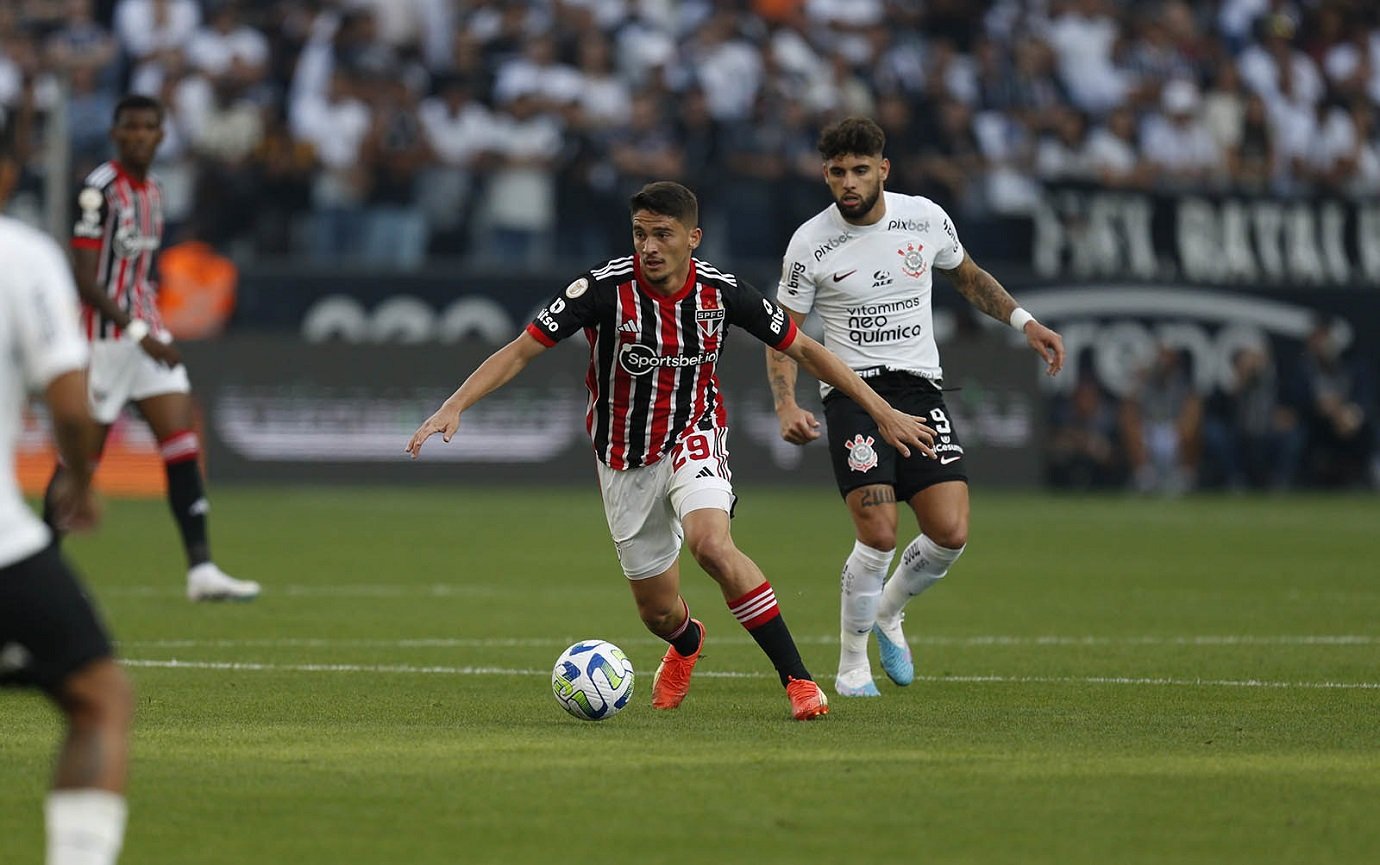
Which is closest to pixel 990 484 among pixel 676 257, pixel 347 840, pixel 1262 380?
pixel 1262 380

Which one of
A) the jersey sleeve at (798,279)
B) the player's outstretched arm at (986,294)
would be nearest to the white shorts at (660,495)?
the jersey sleeve at (798,279)

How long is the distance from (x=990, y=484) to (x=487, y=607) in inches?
494

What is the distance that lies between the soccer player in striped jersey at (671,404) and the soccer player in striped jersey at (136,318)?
409cm

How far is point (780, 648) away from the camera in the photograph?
8.74 meters

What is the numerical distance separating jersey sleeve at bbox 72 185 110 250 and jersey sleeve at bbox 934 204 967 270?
4.95 meters

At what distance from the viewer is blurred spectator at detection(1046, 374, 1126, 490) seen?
25.6m

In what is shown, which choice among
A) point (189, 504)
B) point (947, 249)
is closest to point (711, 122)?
point (189, 504)

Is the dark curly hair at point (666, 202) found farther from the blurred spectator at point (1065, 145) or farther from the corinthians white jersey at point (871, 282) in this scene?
the blurred spectator at point (1065, 145)

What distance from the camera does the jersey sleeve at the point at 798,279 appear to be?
10.1 m

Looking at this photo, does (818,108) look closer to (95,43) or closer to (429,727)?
(95,43)

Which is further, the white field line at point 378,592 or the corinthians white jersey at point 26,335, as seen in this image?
the white field line at point 378,592

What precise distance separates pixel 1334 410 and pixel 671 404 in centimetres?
1886

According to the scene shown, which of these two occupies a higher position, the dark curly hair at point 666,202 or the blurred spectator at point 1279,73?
the blurred spectator at point 1279,73

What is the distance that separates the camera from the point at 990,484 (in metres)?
25.2
